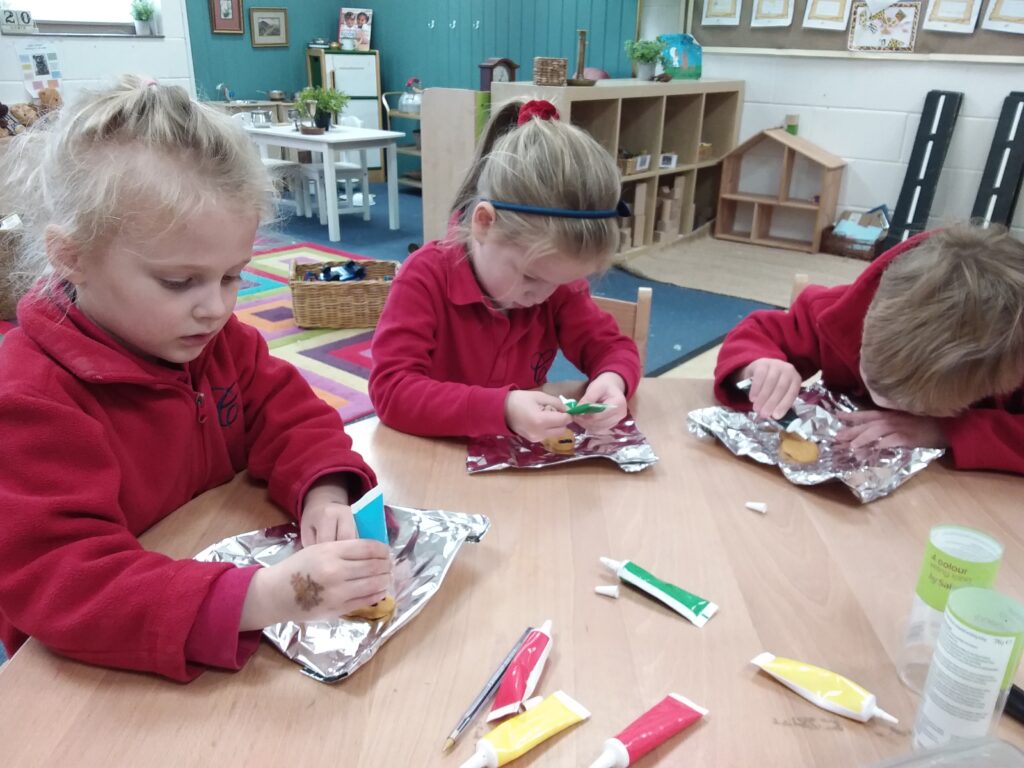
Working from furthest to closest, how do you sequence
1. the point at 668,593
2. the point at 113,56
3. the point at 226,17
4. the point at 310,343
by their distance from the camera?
the point at 226,17 → the point at 113,56 → the point at 310,343 → the point at 668,593

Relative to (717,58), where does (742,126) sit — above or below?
below

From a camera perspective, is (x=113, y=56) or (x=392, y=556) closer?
(x=392, y=556)

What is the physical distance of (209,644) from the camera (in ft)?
1.97

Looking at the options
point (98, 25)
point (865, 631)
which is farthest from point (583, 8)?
point (865, 631)

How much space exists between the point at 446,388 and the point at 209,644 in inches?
19.0

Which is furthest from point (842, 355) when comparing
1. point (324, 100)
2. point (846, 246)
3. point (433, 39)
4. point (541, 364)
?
point (433, 39)

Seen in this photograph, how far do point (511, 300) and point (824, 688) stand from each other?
66 centimetres

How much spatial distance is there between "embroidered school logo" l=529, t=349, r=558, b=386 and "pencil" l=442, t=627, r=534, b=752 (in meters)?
0.68

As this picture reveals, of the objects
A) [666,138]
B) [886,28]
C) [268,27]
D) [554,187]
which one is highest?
Result: [886,28]

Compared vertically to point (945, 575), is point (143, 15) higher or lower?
higher

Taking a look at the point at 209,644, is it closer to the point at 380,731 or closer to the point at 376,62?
the point at 380,731

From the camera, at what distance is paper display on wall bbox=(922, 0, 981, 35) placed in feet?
11.0

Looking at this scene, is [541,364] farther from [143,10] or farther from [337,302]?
[143,10]

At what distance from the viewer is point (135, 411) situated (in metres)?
0.76
